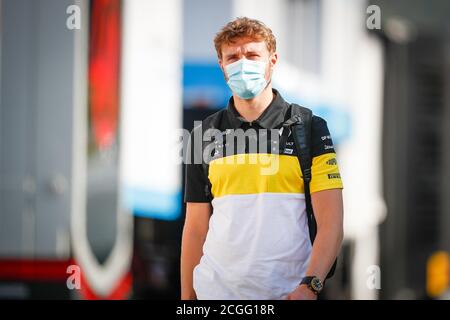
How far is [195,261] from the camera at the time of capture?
2.76m

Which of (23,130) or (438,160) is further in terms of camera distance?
(438,160)

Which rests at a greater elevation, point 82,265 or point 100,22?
point 100,22

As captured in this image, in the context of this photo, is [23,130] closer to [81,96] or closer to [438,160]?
[81,96]

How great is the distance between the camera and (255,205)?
2.65m

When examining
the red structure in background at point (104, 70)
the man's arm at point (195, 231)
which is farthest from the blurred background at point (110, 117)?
the man's arm at point (195, 231)

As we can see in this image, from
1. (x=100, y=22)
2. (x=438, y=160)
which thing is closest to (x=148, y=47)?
(x=100, y=22)

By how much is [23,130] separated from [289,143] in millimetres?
2338

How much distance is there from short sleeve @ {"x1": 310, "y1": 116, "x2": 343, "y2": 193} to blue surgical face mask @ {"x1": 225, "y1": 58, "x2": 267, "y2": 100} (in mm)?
182

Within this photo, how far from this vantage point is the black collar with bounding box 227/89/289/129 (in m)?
2.72

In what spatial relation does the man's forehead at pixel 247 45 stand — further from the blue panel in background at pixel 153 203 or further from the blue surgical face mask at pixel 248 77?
the blue panel in background at pixel 153 203

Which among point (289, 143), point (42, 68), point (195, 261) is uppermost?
point (42, 68)

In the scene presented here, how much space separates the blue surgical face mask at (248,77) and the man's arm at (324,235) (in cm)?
34

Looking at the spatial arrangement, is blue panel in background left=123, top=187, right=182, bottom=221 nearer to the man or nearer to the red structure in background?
the red structure in background

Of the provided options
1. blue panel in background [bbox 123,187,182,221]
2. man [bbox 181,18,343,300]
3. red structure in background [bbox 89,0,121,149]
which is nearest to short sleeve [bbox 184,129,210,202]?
man [bbox 181,18,343,300]
